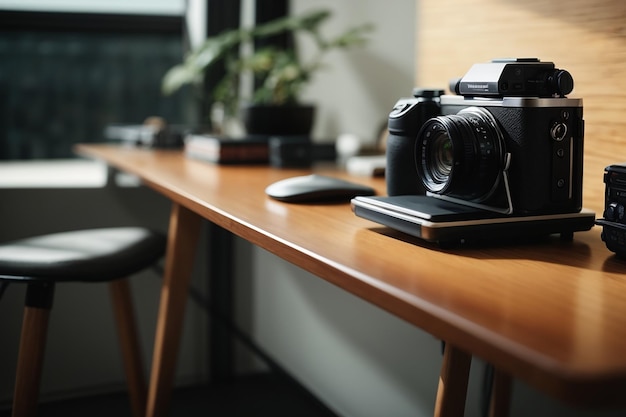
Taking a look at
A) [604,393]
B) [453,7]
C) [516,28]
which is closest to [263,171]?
[453,7]

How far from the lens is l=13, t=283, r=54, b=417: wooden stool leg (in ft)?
4.58

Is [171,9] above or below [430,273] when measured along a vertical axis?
above

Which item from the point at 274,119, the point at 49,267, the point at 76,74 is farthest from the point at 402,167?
the point at 76,74

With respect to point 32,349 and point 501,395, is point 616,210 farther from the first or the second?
point 32,349

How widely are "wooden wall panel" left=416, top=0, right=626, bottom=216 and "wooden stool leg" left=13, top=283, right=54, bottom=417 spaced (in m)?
0.86

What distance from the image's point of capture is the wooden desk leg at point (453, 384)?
33.9 inches

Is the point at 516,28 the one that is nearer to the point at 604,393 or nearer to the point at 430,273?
the point at 430,273

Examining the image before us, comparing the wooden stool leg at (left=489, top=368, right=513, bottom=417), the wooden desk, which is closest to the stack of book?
the wooden desk

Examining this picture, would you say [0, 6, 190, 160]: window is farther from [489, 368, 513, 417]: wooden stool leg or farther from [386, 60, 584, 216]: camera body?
[386, 60, 584, 216]: camera body

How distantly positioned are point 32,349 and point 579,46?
105 centimetres

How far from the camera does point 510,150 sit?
90 cm

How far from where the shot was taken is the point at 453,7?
1.48m

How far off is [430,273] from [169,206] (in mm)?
1827

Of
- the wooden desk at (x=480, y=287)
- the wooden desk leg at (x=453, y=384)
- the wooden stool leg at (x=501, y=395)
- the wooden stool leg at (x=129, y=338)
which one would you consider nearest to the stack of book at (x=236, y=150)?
the wooden stool leg at (x=129, y=338)
